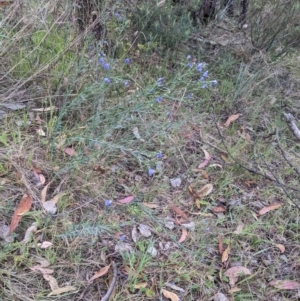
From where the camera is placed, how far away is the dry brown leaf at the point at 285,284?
6.77 feet

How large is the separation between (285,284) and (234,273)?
26 cm

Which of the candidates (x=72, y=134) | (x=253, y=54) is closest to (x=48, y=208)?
(x=72, y=134)

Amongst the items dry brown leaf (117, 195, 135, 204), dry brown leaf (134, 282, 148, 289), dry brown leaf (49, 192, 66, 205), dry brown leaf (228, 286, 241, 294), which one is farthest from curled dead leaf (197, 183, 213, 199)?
dry brown leaf (49, 192, 66, 205)

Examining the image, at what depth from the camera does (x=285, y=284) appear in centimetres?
207

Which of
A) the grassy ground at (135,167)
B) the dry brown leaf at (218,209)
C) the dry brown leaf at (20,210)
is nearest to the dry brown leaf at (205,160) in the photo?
the grassy ground at (135,167)

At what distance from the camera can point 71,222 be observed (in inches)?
76.2

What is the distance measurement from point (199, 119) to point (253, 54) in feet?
3.14

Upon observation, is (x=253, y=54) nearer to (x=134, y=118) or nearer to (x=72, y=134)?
(x=134, y=118)

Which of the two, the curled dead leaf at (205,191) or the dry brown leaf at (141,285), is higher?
the curled dead leaf at (205,191)

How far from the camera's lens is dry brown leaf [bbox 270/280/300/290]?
2062 mm

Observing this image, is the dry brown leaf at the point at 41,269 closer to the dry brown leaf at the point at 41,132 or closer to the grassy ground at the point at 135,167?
the grassy ground at the point at 135,167

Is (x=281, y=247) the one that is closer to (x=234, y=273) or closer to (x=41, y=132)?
(x=234, y=273)

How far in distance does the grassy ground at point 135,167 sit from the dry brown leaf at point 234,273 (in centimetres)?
2

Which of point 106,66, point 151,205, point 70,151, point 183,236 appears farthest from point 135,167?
point 106,66
